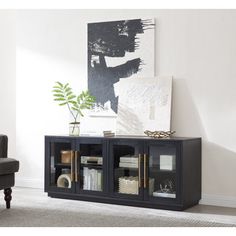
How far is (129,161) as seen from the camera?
17.4 feet

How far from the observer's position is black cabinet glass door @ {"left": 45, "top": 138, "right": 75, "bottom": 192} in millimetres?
5684

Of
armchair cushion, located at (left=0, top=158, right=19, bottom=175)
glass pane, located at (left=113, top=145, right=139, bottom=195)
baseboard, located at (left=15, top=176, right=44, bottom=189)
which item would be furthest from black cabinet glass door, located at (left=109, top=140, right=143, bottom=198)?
baseboard, located at (left=15, top=176, right=44, bottom=189)

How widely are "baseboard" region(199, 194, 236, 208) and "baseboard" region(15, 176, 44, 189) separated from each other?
207 cm

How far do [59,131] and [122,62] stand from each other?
46.2 inches

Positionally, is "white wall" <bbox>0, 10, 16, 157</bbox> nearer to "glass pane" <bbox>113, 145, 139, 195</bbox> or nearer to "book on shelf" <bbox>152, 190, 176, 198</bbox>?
"glass pane" <bbox>113, 145, 139, 195</bbox>

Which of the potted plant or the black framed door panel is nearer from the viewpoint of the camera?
the black framed door panel

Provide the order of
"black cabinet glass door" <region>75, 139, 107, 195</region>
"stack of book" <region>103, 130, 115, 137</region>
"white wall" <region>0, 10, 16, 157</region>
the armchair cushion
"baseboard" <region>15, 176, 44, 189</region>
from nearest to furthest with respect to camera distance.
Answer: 1. the armchair cushion
2. "black cabinet glass door" <region>75, 139, 107, 195</region>
3. "stack of book" <region>103, 130, 115, 137</region>
4. "baseboard" <region>15, 176, 44, 189</region>
5. "white wall" <region>0, 10, 16, 157</region>

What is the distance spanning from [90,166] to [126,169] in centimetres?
A: 43

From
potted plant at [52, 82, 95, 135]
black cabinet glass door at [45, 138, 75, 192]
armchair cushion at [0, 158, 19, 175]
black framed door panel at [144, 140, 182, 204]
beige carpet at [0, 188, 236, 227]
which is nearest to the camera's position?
beige carpet at [0, 188, 236, 227]

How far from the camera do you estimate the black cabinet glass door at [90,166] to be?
5473mm

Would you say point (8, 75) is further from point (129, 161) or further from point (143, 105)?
point (129, 161)

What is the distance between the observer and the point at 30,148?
6.51 metres
